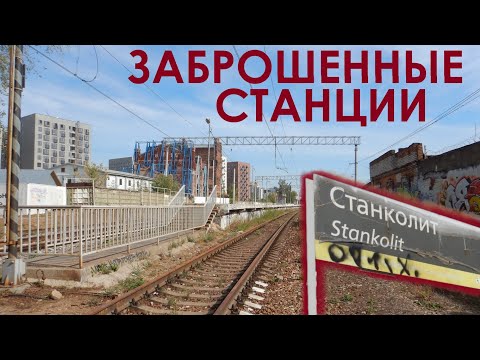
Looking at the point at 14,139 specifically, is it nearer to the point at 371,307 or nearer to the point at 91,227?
the point at 91,227

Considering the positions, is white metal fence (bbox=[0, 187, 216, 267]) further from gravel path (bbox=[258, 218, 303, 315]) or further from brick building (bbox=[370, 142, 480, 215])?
brick building (bbox=[370, 142, 480, 215])

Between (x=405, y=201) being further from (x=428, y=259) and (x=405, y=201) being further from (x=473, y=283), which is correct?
(x=473, y=283)

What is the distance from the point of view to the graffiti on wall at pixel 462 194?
51.9 ft

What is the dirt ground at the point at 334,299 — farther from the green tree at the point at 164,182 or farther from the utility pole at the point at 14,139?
the green tree at the point at 164,182

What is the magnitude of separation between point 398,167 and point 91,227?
24174 millimetres

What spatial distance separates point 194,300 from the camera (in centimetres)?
675

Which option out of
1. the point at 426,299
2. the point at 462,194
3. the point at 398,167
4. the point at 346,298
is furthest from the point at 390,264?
the point at 398,167

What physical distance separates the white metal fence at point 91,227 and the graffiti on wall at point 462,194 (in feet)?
39.8

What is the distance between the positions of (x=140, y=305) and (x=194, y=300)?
96 centimetres

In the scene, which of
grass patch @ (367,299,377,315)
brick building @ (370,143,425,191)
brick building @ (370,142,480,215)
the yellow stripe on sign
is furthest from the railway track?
brick building @ (370,143,425,191)

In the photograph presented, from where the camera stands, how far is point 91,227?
882 centimetres

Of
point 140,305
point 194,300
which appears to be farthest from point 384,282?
point 140,305

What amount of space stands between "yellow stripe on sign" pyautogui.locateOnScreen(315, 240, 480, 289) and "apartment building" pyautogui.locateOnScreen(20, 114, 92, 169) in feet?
318
